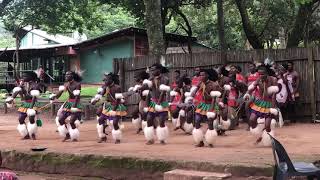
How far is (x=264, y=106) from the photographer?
10203 millimetres

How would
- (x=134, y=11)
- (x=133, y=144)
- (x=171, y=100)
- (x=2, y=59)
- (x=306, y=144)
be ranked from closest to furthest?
(x=306, y=144), (x=133, y=144), (x=171, y=100), (x=134, y=11), (x=2, y=59)

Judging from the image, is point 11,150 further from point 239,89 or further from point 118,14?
point 118,14

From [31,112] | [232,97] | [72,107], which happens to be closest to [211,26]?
[232,97]

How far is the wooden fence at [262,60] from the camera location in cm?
1431

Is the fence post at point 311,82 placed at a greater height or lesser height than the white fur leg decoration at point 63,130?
greater

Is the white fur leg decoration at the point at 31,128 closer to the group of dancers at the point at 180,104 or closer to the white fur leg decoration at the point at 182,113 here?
the group of dancers at the point at 180,104

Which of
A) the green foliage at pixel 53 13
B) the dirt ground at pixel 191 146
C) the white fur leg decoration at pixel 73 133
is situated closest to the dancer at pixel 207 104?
the dirt ground at pixel 191 146

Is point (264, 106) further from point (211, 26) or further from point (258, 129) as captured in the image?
point (211, 26)

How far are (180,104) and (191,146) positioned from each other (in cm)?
221

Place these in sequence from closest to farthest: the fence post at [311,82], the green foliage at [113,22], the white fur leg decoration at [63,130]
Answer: the white fur leg decoration at [63,130], the fence post at [311,82], the green foliage at [113,22]

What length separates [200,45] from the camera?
32.5 metres

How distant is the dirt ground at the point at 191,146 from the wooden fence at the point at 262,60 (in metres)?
0.92

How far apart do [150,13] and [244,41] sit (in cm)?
1637

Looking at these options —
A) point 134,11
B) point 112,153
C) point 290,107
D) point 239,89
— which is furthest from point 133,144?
point 134,11
